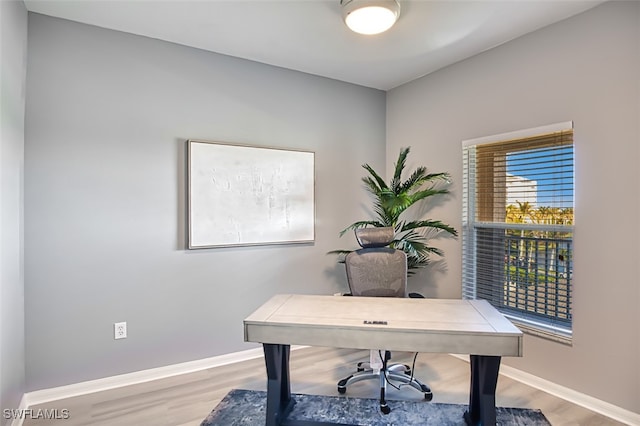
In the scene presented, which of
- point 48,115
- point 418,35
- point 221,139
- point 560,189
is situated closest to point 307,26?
point 418,35

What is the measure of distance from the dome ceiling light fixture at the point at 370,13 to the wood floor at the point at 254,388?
2462mm

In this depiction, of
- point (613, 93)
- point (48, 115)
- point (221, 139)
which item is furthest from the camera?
point (221, 139)

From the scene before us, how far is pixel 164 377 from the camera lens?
9.31 feet

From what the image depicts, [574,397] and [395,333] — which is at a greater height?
[395,333]

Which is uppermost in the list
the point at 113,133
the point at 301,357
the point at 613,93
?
the point at 613,93

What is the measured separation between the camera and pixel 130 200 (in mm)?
2744

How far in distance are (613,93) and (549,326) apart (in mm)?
1601

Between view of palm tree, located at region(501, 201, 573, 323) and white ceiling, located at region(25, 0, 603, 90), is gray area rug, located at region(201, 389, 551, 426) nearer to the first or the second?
view of palm tree, located at region(501, 201, 573, 323)

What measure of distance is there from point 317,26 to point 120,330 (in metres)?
2.62

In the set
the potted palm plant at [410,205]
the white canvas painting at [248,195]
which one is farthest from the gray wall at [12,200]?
the potted palm plant at [410,205]

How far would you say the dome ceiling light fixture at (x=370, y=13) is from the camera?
85.0 inches

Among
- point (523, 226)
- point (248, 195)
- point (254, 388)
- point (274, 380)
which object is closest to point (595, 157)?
point (523, 226)

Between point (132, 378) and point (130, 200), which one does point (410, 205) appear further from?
point (132, 378)

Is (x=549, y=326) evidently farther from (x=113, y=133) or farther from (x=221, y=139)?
(x=113, y=133)
